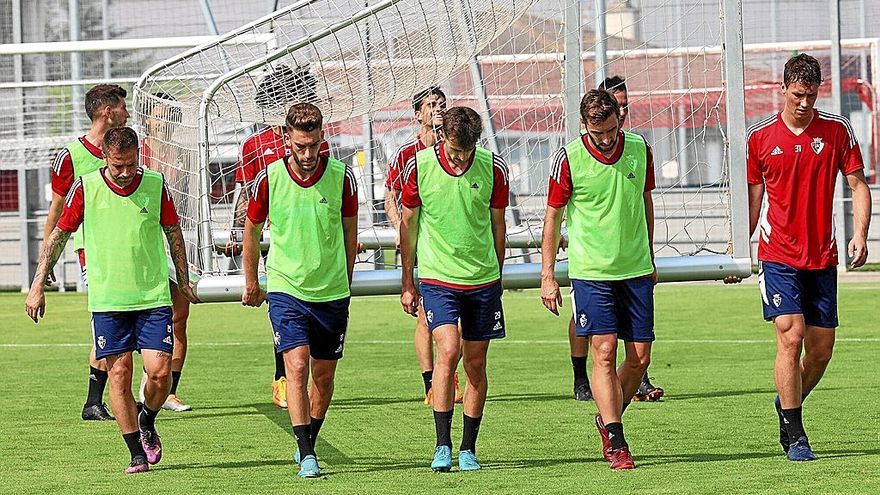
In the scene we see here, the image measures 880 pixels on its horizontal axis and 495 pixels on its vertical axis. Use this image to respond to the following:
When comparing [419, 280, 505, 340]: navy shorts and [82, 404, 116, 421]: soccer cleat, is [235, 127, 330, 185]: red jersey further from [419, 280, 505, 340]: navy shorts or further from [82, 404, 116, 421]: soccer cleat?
[419, 280, 505, 340]: navy shorts

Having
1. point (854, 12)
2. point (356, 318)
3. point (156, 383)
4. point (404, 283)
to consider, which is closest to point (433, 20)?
point (404, 283)

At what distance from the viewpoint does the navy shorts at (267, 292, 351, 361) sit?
7148 mm

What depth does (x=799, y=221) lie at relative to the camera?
7.21 m

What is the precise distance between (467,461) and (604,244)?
124 cm

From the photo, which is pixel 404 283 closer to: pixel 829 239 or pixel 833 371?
pixel 829 239

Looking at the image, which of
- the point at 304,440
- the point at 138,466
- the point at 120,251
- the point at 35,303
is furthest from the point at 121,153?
the point at 304,440

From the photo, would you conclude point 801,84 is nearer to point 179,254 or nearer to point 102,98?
point 179,254

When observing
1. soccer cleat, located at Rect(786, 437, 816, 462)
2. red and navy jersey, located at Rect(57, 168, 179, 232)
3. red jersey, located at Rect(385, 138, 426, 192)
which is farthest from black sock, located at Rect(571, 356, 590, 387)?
red and navy jersey, located at Rect(57, 168, 179, 232)

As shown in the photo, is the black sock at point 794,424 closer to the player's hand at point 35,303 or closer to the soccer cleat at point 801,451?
the soccer cleat at point 801,451

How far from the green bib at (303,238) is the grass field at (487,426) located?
0.90 m

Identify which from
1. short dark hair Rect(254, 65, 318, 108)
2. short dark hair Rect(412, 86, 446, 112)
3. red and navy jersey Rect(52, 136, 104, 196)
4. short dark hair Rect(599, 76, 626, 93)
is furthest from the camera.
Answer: short dark hair Rect(599, 76, 626, 93)

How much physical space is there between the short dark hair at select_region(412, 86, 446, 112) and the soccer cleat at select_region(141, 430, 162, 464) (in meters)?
2.81

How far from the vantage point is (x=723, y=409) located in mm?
9039

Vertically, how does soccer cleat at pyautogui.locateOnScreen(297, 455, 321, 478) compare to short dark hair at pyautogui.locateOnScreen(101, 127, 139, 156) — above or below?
below
